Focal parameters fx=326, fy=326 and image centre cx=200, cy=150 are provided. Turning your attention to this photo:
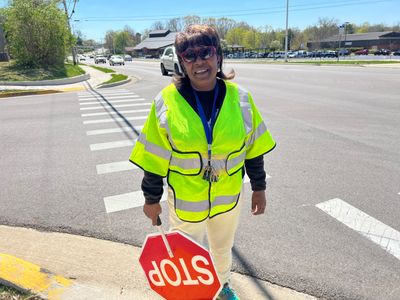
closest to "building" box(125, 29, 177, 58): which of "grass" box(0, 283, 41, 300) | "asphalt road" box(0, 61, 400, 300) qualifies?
"asphalt road" box(0, 61, 400, 300)

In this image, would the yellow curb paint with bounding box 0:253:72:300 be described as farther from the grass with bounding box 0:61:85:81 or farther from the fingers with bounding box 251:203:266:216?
the grass with bounding box 0:61:85:81

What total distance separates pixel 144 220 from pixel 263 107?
6900 millimetres

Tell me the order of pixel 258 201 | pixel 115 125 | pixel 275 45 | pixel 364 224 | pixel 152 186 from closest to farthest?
pixel 152 186 < pixel 258 201 < pixel 364 224 < pixel 115 125 < pixel 275 45

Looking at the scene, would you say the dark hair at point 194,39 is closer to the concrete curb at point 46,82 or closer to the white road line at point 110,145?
the white road line at point 110,145

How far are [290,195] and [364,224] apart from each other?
94cm

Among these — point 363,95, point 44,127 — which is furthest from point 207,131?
point 363,95

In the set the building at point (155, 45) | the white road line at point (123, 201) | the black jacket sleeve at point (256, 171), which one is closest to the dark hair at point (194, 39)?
the black jacket sleeve at point (256, 171)

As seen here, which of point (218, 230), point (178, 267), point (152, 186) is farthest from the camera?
point (218, 230)

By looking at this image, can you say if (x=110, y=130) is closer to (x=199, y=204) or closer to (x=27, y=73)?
(x=199, y=204)

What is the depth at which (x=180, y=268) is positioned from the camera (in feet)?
6.15

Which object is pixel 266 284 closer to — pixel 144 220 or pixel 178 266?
pixel 178 266

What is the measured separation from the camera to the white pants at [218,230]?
2.10 m

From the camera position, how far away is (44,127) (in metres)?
7.81

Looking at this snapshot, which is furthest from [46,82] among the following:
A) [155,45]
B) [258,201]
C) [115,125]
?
[155,45]
